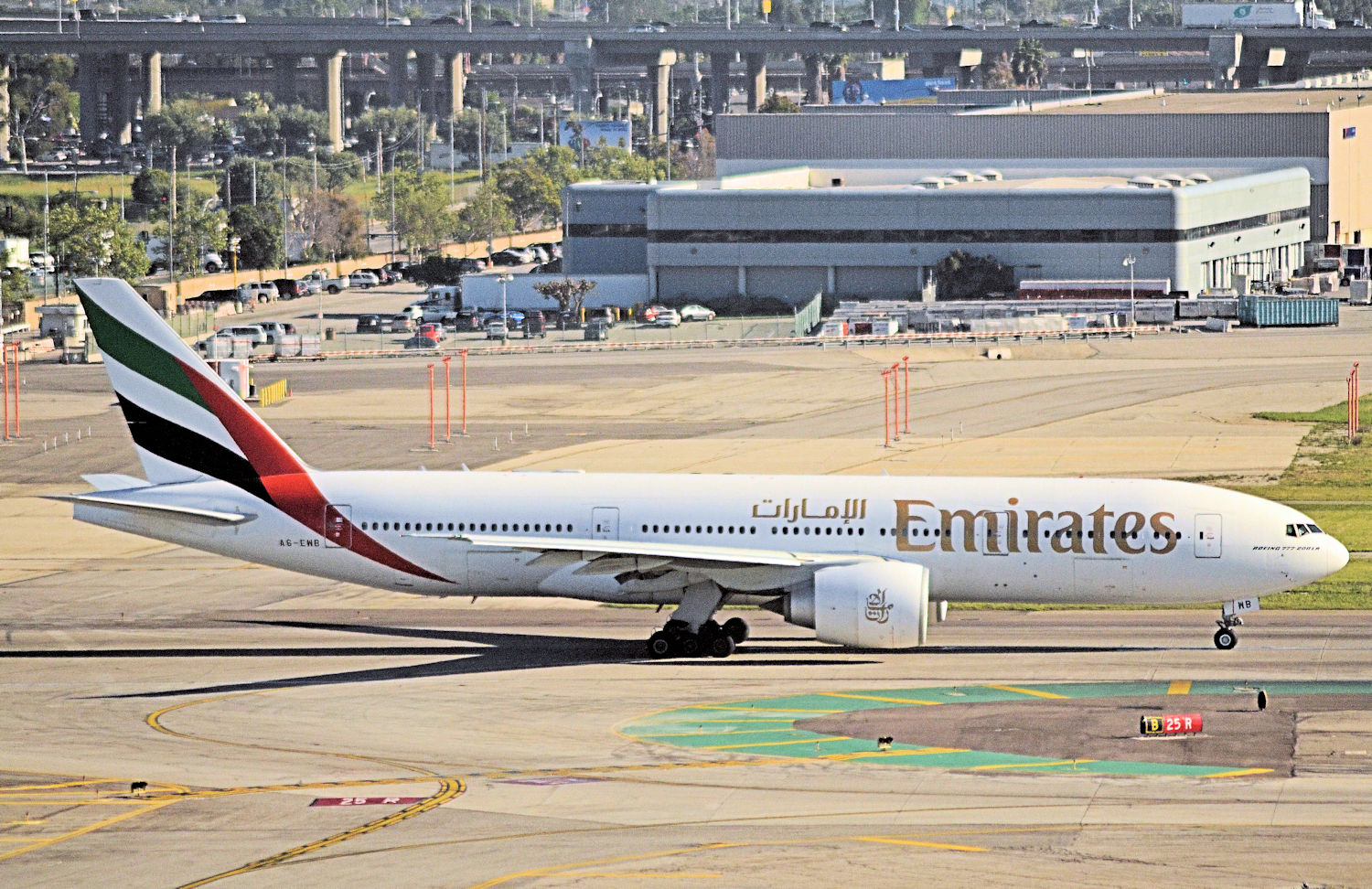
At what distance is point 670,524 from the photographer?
1991 inches

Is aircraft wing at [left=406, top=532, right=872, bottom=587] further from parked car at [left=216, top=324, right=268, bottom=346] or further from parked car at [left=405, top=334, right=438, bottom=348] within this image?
parked car at [left=216, top=324, right=268, bottom=346]

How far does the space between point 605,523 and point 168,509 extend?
11141mm

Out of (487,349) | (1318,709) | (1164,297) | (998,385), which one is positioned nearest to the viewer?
(1318,709)

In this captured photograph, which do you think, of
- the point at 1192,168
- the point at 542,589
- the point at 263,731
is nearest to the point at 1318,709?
the point at 542,589

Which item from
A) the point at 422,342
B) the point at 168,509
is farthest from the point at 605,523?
the point at 422,342

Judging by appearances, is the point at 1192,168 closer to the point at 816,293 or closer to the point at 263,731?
the point at 816,293

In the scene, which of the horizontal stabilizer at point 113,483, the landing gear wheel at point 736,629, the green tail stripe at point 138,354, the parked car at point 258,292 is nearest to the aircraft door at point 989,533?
the landing gear wheel at point 736,629

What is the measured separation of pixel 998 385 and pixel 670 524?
A: 66982 millimetres

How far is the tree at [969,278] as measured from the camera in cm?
16188

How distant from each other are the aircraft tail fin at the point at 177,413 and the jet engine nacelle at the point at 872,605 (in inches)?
565

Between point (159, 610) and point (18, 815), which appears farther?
point (159, 610)

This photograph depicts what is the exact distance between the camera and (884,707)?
145ft

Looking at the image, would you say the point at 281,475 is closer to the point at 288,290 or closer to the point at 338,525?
the point at 338,525

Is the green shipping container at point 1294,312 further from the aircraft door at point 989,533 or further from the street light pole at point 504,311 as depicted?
the aircraft door at point 989,533
